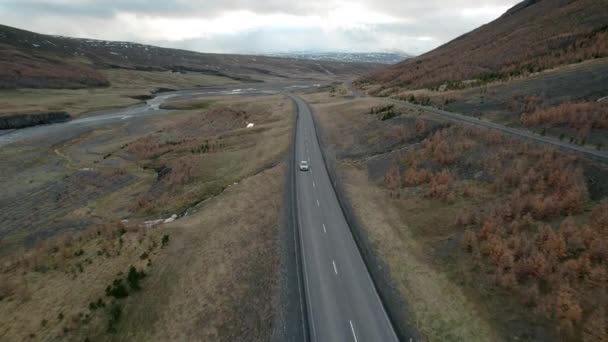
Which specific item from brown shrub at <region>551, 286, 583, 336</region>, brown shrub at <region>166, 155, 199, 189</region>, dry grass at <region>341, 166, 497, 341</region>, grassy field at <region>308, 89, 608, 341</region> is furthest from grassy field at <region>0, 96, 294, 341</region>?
brown shrub at <region>551, 286, 583, 336</region>

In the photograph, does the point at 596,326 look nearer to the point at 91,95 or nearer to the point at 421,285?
the point at 421,285

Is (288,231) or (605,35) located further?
(605,35)

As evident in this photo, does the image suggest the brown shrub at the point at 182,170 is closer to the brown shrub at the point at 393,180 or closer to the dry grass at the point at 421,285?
the dry grass at the point at 421,285

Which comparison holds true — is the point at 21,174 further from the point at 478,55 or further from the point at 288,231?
the point at 478,55

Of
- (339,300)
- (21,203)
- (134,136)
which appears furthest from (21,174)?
(339,300)

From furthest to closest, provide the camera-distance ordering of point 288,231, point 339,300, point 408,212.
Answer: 1. point 408,212
2. point 288,231
3. point 339,300
